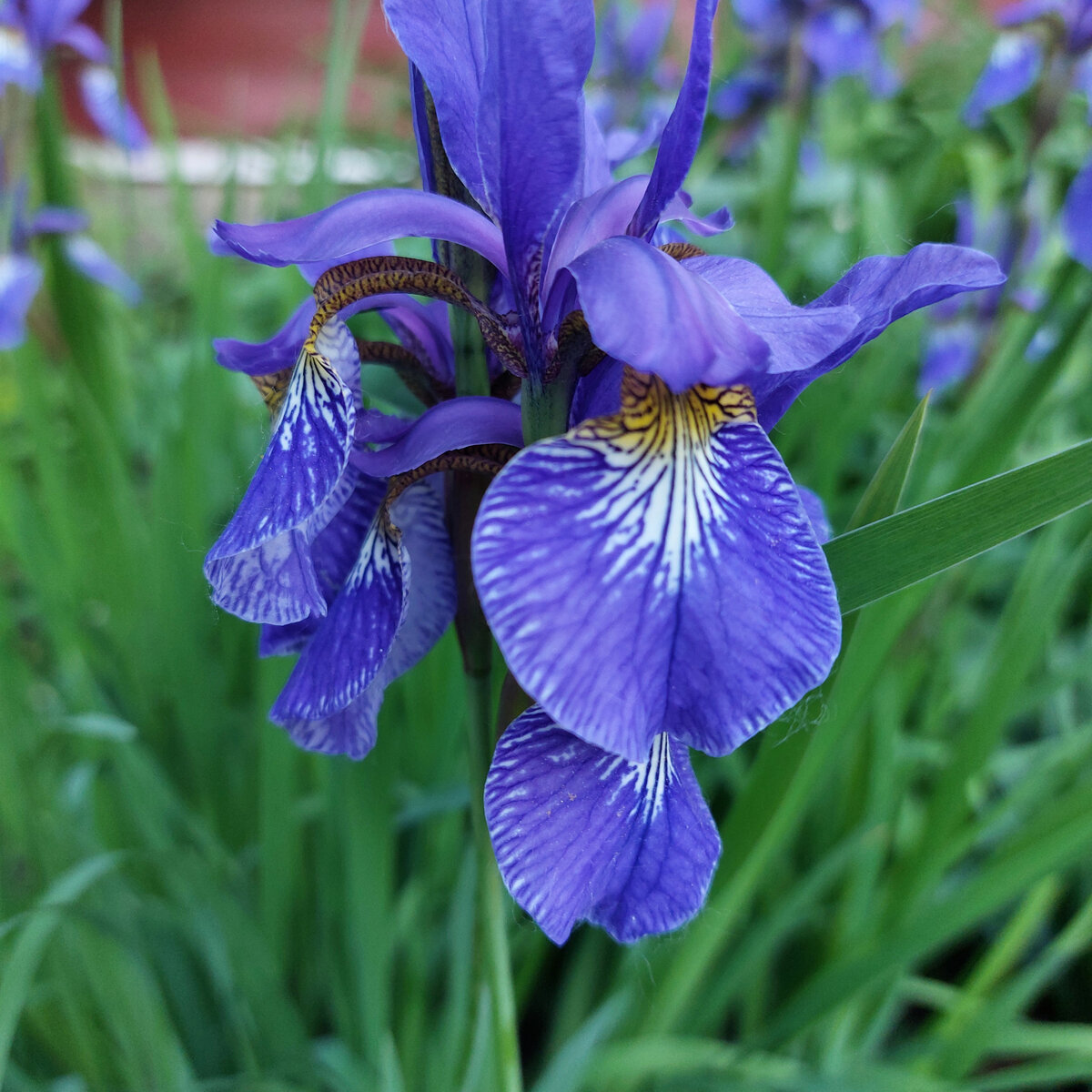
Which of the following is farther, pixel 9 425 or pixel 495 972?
pixel 9 425

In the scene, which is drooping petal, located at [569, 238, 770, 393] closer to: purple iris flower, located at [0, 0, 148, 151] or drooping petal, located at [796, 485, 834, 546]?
drooping petal, located at [796, 485, 834, 546]

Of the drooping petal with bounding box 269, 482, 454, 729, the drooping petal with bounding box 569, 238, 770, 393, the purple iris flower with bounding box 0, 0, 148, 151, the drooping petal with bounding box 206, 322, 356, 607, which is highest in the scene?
the purple iris flower with bounding box 0, 0, 148, 151

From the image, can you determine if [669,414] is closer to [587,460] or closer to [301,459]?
[587,460]

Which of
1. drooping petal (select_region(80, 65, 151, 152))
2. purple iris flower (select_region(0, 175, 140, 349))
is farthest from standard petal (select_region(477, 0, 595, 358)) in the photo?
purple iris flower (select_region(0, 175, 140, 349))

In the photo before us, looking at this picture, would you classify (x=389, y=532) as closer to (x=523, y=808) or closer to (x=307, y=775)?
(x=523, y=808)

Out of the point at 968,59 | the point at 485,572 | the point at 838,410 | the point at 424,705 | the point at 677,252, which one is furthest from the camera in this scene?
the point at 968,59

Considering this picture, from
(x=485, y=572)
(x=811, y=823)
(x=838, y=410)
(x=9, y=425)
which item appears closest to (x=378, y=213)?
(x=485, y=572)

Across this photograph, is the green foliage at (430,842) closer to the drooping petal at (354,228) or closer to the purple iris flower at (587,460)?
the purple iris flower at (587,460)

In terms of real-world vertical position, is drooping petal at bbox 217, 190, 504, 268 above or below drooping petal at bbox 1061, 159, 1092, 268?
below
